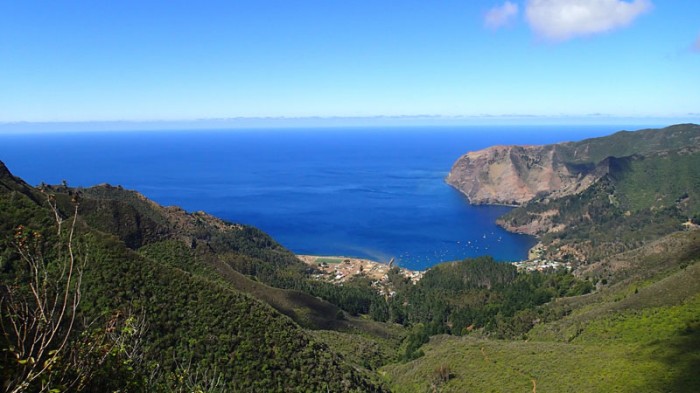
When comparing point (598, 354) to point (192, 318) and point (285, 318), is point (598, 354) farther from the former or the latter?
point (192, 318)

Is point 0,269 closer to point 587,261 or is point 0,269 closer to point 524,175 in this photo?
point 587,261

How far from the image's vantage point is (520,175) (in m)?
183

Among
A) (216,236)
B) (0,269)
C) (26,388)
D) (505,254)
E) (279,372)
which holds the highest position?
(26,388)

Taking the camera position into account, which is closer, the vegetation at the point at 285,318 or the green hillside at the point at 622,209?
the vegetation at the point at 285,318

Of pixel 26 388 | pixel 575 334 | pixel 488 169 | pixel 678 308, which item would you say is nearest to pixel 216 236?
pixel 575 334

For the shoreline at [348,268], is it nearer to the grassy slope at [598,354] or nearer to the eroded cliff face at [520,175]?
the grassy slope at [598,354]

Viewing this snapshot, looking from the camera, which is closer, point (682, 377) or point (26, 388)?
point (26, 388)

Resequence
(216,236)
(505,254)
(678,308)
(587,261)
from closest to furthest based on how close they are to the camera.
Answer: (678,308) → (216,236) → (587,261) → (505,254)

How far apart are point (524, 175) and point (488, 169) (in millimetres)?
15187

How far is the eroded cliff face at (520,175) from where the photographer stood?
175m

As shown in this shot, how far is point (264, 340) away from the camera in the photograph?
1257 inches

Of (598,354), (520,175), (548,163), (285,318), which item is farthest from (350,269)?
(548,163)

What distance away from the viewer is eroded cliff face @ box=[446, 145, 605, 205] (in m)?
175

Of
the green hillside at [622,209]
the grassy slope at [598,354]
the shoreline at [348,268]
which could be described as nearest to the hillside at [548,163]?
the green hillside at [622,209]
